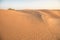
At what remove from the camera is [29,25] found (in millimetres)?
859

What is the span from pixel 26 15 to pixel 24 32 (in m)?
0.16

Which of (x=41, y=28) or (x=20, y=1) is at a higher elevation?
(x=20, y=1)

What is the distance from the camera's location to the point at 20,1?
108 centimetres

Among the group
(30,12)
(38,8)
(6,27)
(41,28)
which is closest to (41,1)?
(38,8)

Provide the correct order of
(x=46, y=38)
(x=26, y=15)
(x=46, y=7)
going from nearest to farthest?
(x=46, y=38), (x=26, y=15), (x=46, y=7)

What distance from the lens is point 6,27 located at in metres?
0.84

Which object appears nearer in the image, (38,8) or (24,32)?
(24,32)

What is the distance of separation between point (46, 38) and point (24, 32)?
16 cm

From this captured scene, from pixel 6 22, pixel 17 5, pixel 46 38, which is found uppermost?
pixel 17 5

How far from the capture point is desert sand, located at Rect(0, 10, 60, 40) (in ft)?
2.67

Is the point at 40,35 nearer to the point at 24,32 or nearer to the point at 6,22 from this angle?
the point at 24,32

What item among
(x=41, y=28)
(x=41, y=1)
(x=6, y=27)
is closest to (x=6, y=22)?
(x=6, y=27)

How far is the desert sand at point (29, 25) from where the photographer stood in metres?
0.81

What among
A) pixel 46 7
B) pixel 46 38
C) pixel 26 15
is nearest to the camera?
pixel 46 38
